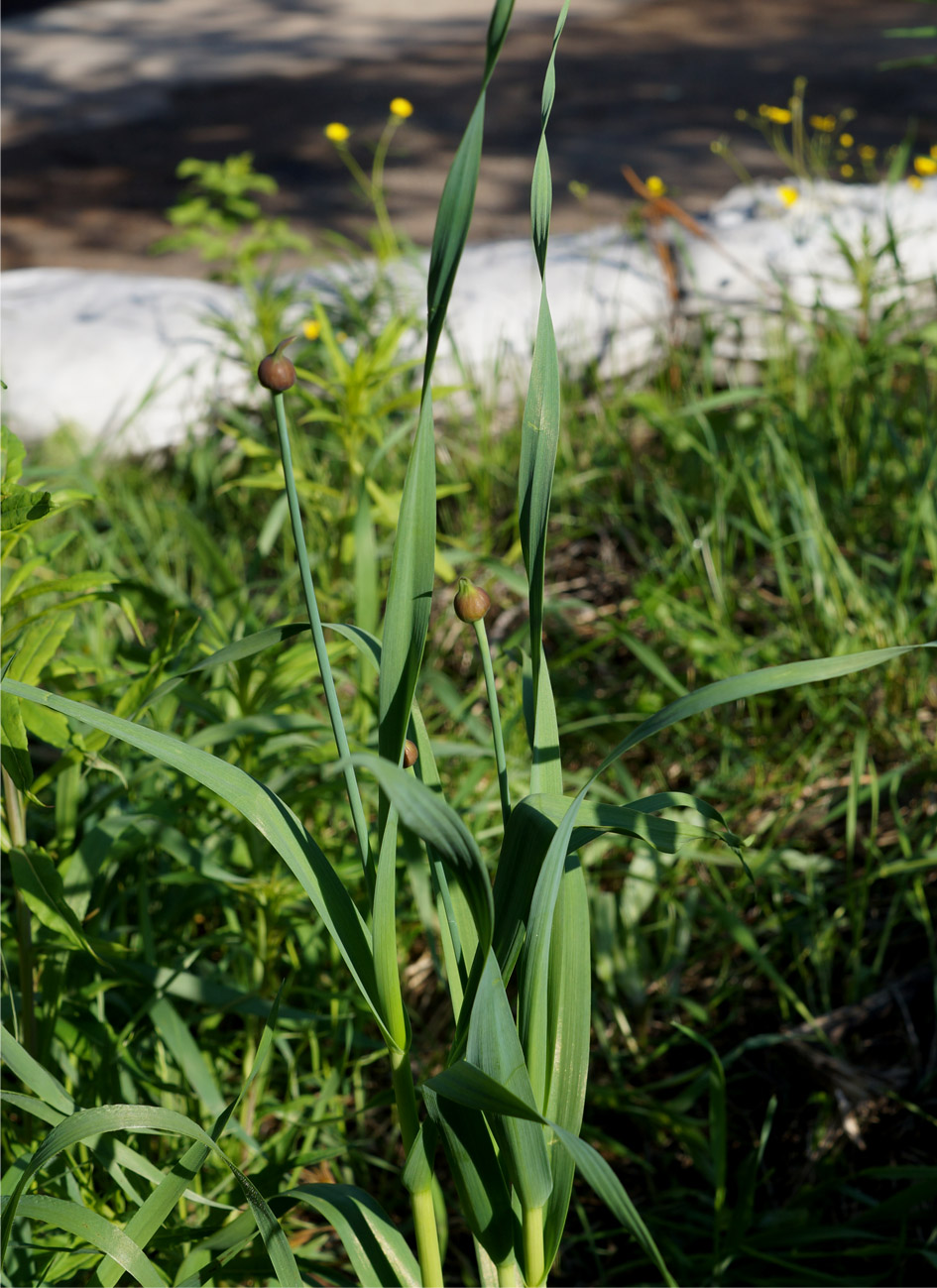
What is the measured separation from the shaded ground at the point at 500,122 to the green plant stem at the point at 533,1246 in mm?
3349

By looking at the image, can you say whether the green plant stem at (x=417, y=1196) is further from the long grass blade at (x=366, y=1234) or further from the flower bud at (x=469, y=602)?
the flower bud at (x=469, y=602)

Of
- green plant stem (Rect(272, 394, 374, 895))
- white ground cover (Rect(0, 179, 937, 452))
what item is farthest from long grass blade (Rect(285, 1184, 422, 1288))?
white ground cover (Rect(0, 179, 937, 452))

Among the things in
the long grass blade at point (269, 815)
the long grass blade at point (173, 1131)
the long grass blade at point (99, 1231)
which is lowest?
the long grass blade at point (99, 1231)

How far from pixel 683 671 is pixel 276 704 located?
0.77m

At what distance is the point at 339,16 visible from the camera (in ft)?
23.4

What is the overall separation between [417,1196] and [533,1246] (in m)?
0.09

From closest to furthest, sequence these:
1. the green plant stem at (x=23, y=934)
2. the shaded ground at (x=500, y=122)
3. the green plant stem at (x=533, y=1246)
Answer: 1. the green plant stem at (x=533, y=1246)
2. the green plant stem at (x=23, y=934)
3. the shaded ground at (x=500, y=122)

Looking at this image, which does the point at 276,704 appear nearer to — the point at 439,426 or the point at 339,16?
the point at 439,426

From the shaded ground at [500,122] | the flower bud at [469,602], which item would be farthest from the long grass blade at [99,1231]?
the shaded ground at [500,122]

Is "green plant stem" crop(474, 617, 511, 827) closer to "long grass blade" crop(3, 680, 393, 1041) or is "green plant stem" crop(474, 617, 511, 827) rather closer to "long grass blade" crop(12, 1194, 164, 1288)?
"long grass blade" crop(3, 680, 393, 1041)

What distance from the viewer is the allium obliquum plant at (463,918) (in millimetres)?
649

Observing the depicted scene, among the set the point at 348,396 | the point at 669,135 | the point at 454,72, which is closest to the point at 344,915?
the point at 348,396

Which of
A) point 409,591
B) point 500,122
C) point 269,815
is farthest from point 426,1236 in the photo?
point 500,122

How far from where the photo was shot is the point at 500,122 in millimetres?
5016
